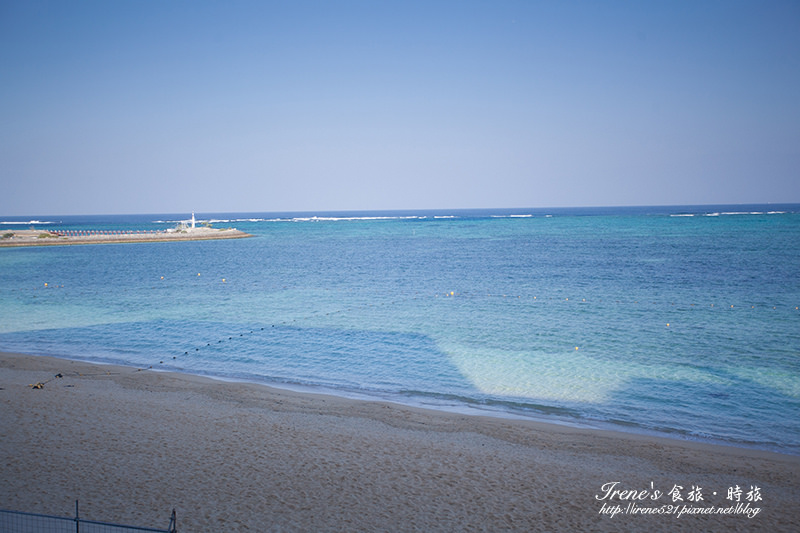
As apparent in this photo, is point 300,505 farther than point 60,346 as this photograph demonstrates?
No

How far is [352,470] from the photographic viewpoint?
905 centimetres

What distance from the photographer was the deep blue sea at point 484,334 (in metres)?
13.3

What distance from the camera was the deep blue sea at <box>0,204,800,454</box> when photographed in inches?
525

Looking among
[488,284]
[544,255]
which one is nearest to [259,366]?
[488,284]

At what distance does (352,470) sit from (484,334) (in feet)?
41.4

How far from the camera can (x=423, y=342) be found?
778 inches

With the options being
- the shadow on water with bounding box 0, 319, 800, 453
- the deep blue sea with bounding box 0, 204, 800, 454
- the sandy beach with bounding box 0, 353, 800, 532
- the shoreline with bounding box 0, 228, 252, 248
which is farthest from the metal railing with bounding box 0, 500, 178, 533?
the shoreline with bounding box 0, 228, 252, 248

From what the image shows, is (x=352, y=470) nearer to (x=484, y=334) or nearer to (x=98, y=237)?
(x=484, y=334)

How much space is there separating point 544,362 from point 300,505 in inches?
429

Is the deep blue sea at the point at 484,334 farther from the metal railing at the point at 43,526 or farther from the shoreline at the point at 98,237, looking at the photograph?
the shoreline at the point at 98,237

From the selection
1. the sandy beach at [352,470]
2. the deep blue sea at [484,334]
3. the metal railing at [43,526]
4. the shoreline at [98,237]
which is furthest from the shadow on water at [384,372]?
the shoreline at [98,237]

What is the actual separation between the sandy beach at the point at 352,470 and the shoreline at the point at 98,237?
74006mm

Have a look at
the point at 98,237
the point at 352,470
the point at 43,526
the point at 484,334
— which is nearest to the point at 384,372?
the point at 484,334

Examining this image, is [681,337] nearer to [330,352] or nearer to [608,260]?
[330,352]
